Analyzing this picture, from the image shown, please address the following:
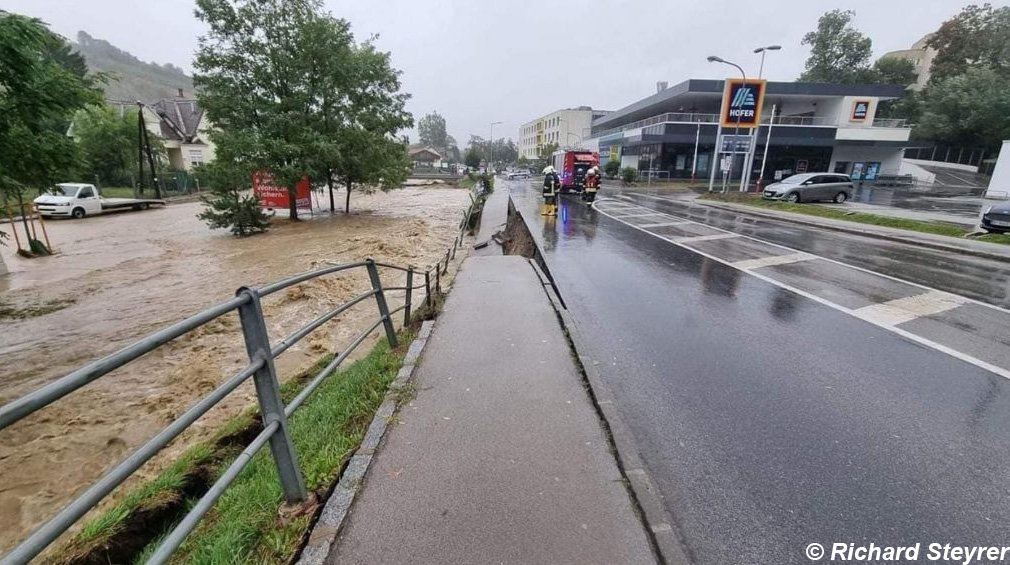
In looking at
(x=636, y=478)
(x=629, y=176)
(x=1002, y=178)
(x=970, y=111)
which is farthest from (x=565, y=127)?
(x=636, y=478)

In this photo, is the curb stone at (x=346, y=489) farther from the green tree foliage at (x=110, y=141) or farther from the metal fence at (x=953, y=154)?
the metal fence at (x=953, y=154)

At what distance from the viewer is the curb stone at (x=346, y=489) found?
7.41ft

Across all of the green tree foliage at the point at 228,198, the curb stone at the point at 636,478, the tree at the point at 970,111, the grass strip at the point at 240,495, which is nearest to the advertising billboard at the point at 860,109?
the tree at the point at 970,111

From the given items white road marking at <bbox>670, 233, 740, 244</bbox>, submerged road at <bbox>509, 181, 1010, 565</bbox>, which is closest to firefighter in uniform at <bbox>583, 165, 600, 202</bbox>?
A: white road marking at <bbox>670, 233, 740, 244</bbox>

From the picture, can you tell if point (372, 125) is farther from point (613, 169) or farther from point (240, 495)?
point (613, 169)

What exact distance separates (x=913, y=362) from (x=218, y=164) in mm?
22512

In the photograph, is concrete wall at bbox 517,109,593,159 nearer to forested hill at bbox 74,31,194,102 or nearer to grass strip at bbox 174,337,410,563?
grass strip at bbox 174,337,410,563

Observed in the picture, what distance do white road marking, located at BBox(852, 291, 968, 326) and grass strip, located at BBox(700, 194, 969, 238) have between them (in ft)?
27.1

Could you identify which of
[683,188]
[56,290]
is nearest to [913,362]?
[56,290]

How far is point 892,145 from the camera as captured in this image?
40.7 metres

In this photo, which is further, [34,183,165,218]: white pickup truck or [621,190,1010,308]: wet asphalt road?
[34,183,165,218]: white pickup truck

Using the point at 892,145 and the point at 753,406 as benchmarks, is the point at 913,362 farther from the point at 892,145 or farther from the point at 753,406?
the point at 892,145

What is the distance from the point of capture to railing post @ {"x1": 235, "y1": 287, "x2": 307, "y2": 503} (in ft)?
Result: 6.84

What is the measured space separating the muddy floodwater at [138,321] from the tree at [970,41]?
64.2 m
